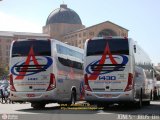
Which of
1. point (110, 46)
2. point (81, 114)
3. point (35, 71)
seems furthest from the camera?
→ point (35, 71)

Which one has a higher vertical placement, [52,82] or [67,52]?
[67,52]

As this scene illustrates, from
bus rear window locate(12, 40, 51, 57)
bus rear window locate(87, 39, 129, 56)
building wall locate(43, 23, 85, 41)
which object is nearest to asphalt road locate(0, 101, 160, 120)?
bus rear window locate(87, 39, 129, 56)

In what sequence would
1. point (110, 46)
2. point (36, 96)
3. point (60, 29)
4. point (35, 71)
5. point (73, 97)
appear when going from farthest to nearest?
point (60, 29) → point (73, 97) → point (35, 71) → point (36, 96) → point (110, 46)

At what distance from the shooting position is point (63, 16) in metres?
168

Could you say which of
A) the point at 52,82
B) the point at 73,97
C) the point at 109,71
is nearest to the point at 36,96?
the point at 52,82

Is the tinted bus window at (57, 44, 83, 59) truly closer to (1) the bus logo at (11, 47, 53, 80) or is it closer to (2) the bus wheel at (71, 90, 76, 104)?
(1) the bus logo at (11, 47, 53, 80)

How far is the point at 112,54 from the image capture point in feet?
68.1

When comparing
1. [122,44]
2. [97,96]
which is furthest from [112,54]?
[97,96]

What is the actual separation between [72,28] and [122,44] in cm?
15057

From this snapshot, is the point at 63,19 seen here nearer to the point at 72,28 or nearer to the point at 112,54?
the point at 72,28

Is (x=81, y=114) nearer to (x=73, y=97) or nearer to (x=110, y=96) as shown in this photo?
(x=110, y=96)

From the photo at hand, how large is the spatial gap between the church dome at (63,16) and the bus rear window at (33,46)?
145756 millimetres

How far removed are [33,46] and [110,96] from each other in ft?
14.9

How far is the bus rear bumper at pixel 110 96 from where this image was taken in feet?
66.9
